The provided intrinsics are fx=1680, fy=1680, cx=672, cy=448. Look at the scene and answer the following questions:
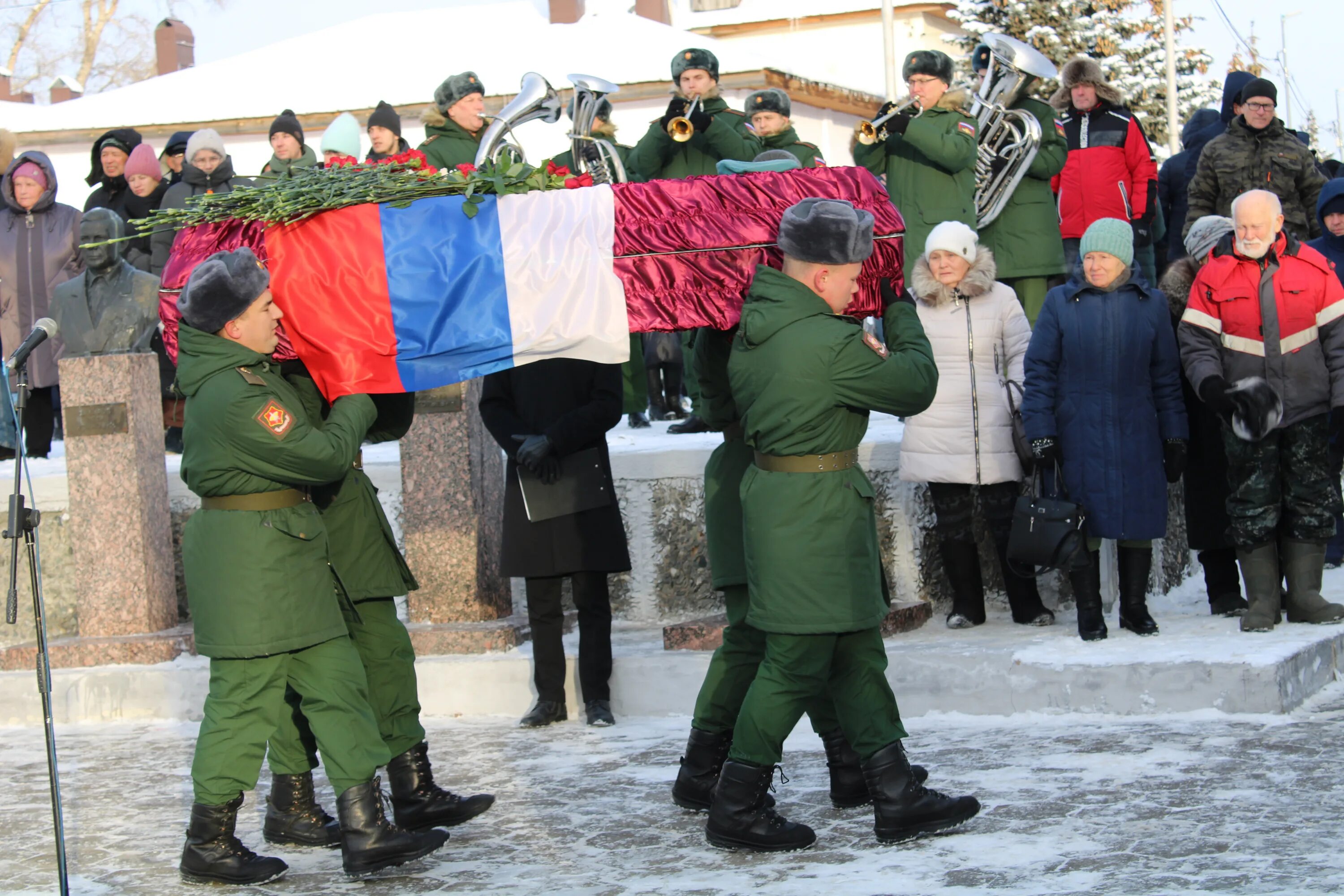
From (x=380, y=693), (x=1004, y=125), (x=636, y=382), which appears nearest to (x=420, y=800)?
(x=380, y=693)

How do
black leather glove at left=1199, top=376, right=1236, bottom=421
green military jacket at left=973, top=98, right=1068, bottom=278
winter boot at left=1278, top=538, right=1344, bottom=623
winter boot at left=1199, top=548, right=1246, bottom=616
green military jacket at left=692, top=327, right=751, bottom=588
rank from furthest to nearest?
green military jacket at left=973, top=98, right=1068, bottom=278, winter boot at left=1199, top=548, right=1246, bottom=616, winter boot at left=1278, top=538, right=1344, bottom=623, black leather glove at left=1199, top=376, right=1236, bottom=421, green military jacket at left=692, top=327, right=751, bottom=588

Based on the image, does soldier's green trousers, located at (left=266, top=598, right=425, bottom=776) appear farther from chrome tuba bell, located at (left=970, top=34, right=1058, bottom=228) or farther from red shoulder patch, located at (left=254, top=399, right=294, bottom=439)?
chrome tuba bell, located at (left=970, top=34, right=1058, bottom=228)

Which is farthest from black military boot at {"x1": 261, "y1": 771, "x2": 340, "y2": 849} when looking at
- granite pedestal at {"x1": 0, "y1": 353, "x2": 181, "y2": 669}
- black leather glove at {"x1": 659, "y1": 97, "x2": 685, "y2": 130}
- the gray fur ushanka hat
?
black leather glove at {"x1": 659, "y1": 97, "x2": 685, "y2": 130}

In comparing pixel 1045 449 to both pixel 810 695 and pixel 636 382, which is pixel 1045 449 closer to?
pixel 810 695

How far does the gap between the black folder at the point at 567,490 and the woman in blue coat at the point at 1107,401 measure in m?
1.87

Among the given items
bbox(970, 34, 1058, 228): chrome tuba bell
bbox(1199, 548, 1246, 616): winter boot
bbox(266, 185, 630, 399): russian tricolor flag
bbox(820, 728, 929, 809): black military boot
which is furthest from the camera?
bbox(970, 34, 1058, 228): chrome tuba bell

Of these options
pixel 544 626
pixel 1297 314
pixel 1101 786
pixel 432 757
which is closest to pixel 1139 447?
pixel 1297 314

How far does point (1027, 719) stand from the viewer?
6.79 m

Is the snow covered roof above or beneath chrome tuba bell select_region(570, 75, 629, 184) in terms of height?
above

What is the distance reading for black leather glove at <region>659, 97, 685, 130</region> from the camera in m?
9.34

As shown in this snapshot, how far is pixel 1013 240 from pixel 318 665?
5348mm

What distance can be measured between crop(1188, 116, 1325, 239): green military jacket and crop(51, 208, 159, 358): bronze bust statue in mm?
6095

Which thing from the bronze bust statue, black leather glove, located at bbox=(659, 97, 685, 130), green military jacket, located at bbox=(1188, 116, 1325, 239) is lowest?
the bronze bust statue

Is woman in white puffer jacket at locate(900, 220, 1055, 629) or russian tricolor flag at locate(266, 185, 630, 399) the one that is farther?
woman in white puffer jacket at locate(900, 220, 1055, 629)
